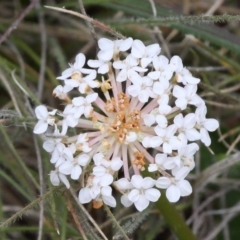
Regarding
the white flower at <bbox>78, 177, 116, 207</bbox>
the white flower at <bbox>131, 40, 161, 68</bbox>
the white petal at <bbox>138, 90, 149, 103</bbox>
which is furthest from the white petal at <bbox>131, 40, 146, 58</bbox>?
the white flower at <bbox>78, 177, 116, 207</bbox>

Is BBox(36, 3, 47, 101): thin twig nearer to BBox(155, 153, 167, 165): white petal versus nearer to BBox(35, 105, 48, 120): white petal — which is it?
BBox(35, 105, 48, 120): white petal

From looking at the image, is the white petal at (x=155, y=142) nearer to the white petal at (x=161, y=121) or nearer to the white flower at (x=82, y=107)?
the white petal at (x=161, y=121)

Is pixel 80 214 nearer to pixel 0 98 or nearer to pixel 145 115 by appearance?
pixel 145 115

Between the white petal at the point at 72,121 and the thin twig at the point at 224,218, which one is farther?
the thin twig at the point at 224,218

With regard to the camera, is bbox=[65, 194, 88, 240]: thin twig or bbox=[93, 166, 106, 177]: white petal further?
bbox=[65, 194, 88, 240]: thin twig

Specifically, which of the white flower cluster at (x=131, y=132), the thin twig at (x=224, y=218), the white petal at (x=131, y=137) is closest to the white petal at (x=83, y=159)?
the white flower cluster at (x=131, y=132)

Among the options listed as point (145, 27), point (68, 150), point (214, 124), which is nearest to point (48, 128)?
point (68, 150)

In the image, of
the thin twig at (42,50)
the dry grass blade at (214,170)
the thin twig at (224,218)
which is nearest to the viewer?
the dry grass blade at (214,170)

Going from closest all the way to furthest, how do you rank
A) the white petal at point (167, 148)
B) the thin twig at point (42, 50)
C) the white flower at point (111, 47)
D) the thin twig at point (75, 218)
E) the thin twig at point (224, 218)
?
the white petal at point (167, 148) → the white flower at point (111, 47) → the thin twig at point (75, 218) → the thin twig at point (224, 218) → the thin twig at point (42, 50)

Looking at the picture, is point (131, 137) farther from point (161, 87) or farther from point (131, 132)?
point (161, 87)
